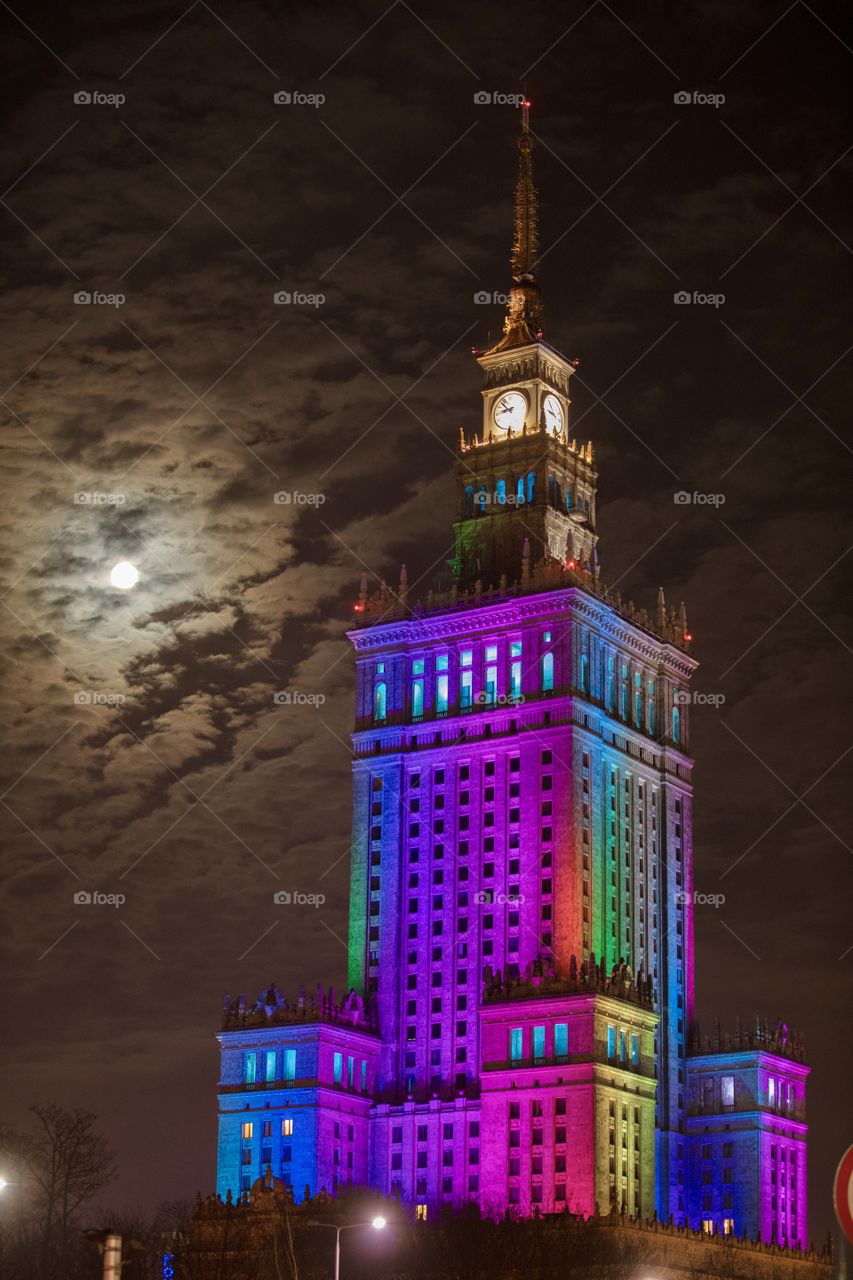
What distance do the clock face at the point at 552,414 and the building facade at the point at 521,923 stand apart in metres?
1.02

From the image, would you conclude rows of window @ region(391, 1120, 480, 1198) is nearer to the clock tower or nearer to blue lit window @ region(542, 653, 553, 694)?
blue lit window @ region(542, 653, 553, 694)

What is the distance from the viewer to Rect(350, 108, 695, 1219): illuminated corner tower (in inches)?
5974

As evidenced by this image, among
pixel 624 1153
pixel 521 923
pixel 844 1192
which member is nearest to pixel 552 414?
pixel 521 923

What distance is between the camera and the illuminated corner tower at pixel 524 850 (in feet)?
498

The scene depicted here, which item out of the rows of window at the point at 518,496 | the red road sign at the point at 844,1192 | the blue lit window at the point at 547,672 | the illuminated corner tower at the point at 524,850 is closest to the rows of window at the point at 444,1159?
the illuminated corner tower at the point at 524,850

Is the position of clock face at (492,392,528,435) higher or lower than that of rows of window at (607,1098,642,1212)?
higher

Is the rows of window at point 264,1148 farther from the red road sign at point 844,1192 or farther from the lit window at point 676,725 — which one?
the red road sign at point 844,1192

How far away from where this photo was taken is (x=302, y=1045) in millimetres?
157875

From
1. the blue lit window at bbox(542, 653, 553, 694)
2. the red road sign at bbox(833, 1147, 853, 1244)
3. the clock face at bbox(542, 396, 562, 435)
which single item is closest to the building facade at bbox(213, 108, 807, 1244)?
the blue lit window at bbox(542, 653, 553, 694)

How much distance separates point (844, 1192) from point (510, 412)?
168848 mm

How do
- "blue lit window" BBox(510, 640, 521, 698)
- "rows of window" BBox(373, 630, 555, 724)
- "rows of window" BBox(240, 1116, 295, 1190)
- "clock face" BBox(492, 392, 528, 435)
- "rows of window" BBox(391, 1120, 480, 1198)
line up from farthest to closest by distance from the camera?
"clock face" BBox(492, 392, 528, 435), "blue lit window" BBox(510, 640, 521, 698), "rows of window" BBox(373, 630, 555, 724), "rows of window" BBox(391, 1120, 480, 1198), "rows of window" BBox(240, 1116, 295, 1190)

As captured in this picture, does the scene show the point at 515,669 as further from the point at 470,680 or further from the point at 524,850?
the point at 524,850

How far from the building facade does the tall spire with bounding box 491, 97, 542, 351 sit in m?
1.19

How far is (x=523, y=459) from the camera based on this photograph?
603 feet
